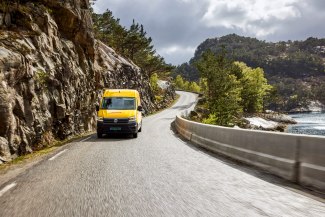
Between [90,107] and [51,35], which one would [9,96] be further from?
[90,107]

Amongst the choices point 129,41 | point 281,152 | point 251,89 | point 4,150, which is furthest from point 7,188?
Answer: point 251,89

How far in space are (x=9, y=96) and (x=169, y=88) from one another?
275ft

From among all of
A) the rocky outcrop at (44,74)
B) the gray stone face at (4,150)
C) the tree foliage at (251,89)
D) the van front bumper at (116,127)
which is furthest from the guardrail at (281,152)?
the tree foliage at (251,89)

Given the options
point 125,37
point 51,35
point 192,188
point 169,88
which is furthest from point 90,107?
point 169,88

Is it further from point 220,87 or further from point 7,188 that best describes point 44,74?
point 220,87

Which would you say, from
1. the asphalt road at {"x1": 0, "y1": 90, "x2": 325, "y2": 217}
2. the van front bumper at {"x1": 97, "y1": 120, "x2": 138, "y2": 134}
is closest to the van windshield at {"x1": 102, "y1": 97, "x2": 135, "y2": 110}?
the van front bumper at {"x1": 97, "y1": 120, "x2": 138, "y2": 134}

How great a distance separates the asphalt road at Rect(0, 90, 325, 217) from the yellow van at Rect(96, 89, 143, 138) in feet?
27.5

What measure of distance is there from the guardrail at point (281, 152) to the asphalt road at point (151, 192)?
40 cm

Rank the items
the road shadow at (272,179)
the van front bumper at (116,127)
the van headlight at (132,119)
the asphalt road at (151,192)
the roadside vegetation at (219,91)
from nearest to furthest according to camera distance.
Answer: the asphalt road at (151,192) → the road shadow at (272,179) → the van front bumper at (116,127) → the van headlight at (132,119) → the roadside vegetation at (219,91)

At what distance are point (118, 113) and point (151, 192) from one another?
40.8 ft

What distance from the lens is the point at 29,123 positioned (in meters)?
15.7

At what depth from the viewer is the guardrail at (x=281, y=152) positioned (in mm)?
6191

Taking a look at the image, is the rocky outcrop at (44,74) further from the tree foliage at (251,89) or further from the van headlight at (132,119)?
the tree foliage at (251,89)

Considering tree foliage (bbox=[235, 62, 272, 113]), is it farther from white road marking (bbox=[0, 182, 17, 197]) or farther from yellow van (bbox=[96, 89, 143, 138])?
white road marking (bbox=[0, 182, 17, 197])
